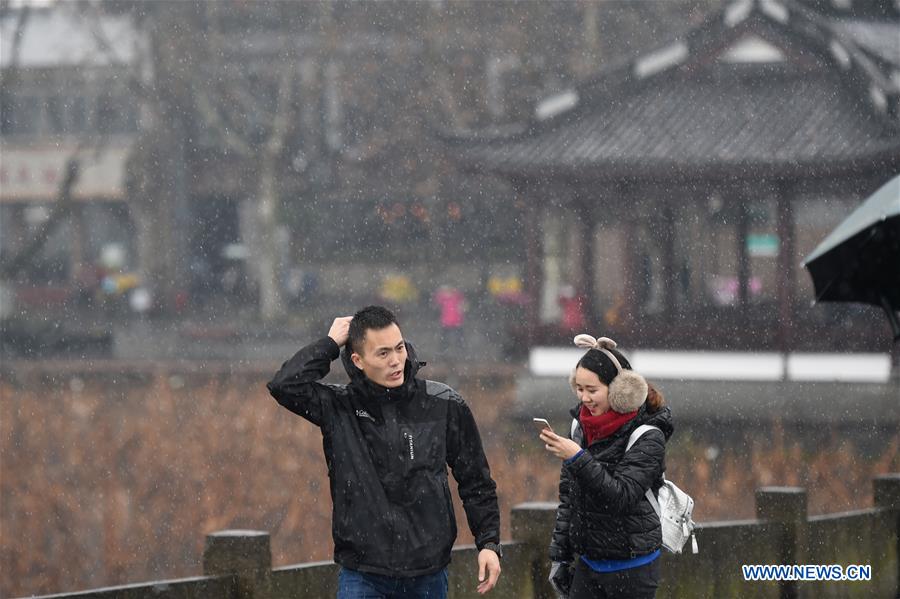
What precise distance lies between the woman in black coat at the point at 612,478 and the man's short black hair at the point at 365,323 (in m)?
0.62

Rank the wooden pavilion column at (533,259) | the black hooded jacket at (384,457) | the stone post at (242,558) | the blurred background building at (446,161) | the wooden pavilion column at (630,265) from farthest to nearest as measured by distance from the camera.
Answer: the wooden pavilion column at (533,259), the wooden pavilion column at (630,265), the blurred background building at (446,161), the stone post at (242,558), the black hooded jacket at (384,457)

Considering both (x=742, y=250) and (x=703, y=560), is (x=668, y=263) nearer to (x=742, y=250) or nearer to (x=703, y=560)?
(x=742, y=250)

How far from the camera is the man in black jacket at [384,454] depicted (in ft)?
14.1

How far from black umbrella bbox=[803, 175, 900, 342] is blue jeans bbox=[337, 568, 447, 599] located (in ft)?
7.52

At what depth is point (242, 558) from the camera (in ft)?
17.3

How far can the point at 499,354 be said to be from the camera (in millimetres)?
28703

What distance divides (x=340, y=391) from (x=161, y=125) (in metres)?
32.2

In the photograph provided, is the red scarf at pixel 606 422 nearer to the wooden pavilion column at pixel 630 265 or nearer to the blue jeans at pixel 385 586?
the blue jeans at pixel 385 586

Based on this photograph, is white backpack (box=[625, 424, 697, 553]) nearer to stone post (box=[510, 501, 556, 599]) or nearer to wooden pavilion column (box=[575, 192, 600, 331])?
stone post (box=[510, 501, 556, 599])

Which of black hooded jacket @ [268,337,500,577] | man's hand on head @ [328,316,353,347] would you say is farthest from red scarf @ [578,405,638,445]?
man's hand on head @ [328,316,353,347]

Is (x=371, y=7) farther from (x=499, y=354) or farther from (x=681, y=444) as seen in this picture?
(x=681, y=444)

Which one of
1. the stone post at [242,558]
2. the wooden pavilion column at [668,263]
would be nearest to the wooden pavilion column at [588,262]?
the wooden pavilion column at [668,263]

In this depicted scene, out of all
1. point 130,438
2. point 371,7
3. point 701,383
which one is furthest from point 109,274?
point 701,383

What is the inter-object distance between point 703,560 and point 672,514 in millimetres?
1855
